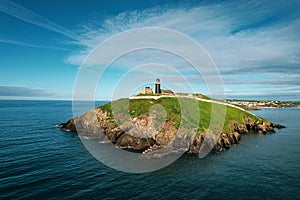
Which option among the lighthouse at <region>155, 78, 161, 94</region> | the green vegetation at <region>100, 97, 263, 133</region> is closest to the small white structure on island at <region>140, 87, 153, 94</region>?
the lighthouse at <region>155, 78, 161, 94</region>

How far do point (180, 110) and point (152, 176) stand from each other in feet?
118

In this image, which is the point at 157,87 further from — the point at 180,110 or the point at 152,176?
the point at 152,176

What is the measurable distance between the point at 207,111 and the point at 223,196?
47.1m

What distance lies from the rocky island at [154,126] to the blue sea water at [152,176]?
7.32 meters

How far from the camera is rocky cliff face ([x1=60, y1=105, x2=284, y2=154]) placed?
178ft

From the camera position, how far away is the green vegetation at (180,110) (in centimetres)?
6314

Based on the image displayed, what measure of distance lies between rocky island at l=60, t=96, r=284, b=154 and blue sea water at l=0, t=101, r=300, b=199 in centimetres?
732

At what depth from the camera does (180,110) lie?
228 feet

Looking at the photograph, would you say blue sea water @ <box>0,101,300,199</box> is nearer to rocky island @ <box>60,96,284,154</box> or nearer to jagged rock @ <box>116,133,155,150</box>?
rocky island @ <box>60,96,284,154</box>

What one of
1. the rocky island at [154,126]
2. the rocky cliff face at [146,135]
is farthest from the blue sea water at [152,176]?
the rocky island at [154,126]

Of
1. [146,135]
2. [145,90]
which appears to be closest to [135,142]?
[146,135]

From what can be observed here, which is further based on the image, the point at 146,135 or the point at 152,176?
the point at 146,135

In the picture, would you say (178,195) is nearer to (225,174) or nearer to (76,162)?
(225,174)

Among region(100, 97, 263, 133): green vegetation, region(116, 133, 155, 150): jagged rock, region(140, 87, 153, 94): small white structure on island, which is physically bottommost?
region(116, 133, 155, 150): jagged rock
